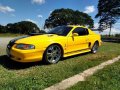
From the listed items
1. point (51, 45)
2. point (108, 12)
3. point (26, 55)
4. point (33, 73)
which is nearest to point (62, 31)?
point (51, 45)

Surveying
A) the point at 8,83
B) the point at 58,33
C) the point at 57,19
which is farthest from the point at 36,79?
the point at 57,19

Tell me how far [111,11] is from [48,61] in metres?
37.2

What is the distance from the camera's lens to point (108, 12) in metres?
43.2

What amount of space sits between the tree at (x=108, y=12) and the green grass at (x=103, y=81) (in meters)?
35.4

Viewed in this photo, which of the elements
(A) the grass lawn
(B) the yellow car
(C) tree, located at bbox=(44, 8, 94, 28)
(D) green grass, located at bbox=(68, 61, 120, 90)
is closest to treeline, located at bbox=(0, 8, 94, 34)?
(C) tree, located at bbox=(44, 8, 94, 28)

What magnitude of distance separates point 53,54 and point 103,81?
7.44ft

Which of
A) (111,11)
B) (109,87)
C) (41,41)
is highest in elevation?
(111,11)

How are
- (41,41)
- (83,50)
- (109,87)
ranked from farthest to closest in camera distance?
1. (83,50)
2. (41,41)
3. (109,87)

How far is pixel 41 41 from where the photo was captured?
6785mm

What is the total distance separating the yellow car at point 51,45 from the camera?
654 centimetres

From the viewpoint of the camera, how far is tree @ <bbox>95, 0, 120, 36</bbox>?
133ft

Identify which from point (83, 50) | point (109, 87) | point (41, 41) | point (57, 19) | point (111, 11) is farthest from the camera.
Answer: point (57, 19)

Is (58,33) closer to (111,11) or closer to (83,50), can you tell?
(83,50)

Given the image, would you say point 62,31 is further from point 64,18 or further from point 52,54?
point 64,18
